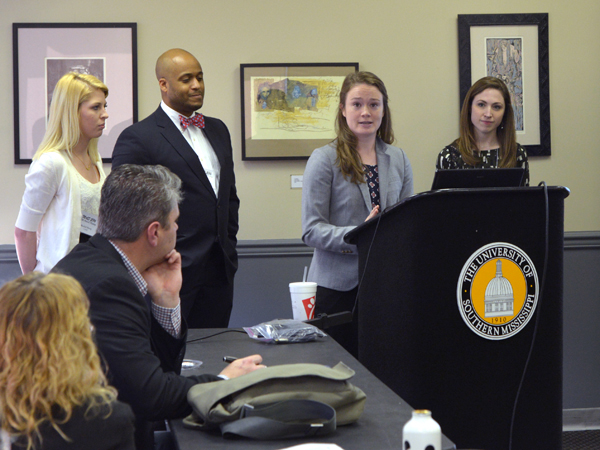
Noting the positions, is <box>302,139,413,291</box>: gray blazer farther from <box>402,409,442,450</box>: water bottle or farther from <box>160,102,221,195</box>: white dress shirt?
<box>402,409,442,450</box>: water bottle

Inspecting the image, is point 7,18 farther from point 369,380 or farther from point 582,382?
point 582,382

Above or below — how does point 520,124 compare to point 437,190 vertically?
above

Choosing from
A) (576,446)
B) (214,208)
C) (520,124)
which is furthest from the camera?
(520,124)

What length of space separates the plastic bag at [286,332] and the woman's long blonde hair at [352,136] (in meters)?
0.75

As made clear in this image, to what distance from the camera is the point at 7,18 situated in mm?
3686

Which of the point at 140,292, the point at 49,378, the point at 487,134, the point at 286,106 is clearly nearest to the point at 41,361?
the point at 49,378

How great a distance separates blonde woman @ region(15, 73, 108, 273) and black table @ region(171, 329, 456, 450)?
3.20ft

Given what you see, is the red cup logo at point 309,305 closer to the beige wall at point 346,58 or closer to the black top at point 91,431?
the black top at point 91,431

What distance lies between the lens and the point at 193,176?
2.80m

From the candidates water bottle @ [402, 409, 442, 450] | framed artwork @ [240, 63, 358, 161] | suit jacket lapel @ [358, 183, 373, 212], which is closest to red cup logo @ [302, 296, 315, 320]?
suit jacket lapel @ [358, 183, 373, 212]

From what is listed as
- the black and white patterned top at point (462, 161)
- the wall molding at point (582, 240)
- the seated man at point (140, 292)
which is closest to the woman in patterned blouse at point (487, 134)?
the black and white patterned top at point (462, 161)

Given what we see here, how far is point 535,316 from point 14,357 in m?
1.36

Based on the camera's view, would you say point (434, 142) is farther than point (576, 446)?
Yes

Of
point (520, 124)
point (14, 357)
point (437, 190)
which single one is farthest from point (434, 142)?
point (14, 357)
